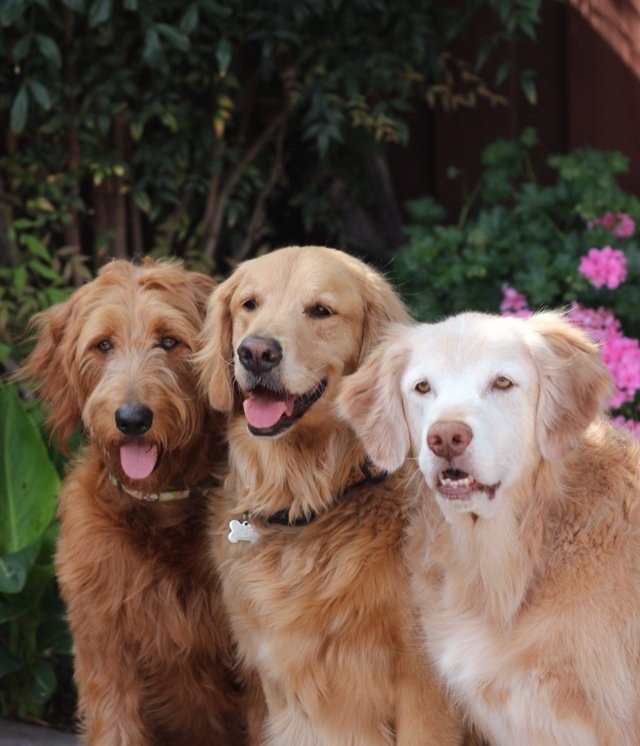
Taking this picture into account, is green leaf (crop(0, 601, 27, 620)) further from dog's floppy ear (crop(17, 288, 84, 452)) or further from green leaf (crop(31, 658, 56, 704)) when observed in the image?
dog's floppy ear (crop(17, 288, 84, 452))

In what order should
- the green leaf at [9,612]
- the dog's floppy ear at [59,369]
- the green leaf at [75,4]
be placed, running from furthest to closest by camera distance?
the green leaf at [75,4]
the green leaf at [9,612]
the dog's floppy ear at [59,369]

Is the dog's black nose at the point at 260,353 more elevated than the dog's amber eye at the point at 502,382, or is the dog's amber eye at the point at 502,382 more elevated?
the dog's amber eye at the point at 502,382

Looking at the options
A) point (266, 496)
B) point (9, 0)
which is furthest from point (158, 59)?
point (266, 496)

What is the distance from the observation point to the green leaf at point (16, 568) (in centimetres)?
397

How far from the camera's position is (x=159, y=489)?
366 centimetres

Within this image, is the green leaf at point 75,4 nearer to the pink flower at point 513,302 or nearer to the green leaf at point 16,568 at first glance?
the green leaf at point 16,568

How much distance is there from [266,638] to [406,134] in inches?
106

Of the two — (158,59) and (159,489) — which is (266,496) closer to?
(159,489)

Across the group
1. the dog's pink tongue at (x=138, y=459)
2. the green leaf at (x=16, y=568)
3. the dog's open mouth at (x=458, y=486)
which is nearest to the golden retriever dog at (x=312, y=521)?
the dog's pink tongue at (x=138, y=459)

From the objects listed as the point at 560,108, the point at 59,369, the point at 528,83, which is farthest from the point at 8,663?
the point at 560,108

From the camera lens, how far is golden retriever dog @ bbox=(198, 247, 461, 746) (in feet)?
10.9

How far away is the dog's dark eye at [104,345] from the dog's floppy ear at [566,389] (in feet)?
4.22

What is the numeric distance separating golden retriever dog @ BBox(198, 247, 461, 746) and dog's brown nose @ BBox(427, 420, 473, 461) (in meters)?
0.60

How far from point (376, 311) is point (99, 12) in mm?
1745
